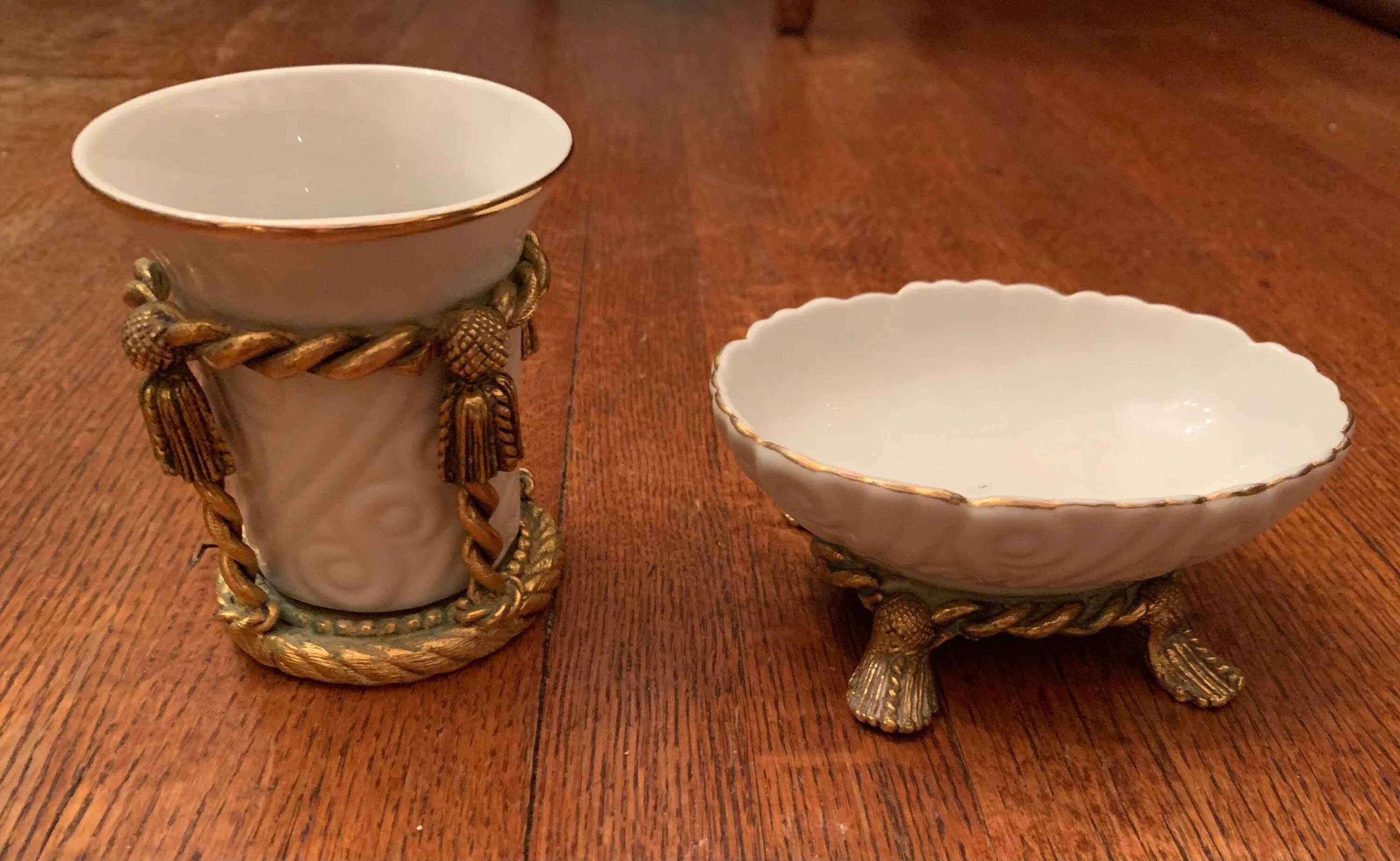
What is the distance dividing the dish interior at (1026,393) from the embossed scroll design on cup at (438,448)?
113 mm

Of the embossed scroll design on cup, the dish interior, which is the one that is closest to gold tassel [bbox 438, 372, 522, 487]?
the embossed scroll design on cup

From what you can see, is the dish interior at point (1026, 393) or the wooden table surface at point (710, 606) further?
the dish interior at point (1026, 393)

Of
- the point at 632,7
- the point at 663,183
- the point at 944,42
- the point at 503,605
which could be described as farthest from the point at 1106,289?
the point at 632,7

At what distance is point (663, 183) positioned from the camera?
1059 mm

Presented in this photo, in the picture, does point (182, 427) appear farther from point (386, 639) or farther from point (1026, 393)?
point (1026, 393)

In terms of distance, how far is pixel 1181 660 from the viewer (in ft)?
1.55

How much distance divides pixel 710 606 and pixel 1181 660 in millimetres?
203

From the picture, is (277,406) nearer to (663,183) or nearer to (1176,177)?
(663,183)

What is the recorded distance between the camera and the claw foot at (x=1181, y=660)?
47cm

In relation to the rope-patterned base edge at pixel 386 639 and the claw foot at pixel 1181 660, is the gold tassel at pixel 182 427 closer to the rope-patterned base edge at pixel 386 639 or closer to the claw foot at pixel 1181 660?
the rope-patterned base edge at pixel 386 639

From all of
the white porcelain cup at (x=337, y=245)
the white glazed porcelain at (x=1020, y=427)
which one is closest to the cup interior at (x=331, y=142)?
the white porcelain cup at (x=337, y=245)

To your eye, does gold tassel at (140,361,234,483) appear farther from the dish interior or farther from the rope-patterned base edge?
the dish interior

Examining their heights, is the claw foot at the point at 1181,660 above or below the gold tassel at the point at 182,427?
below

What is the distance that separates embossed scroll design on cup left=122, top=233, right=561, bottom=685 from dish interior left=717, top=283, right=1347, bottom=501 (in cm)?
11
